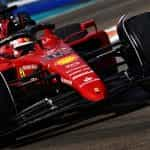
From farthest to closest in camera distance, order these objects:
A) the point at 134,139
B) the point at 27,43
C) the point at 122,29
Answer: the point at 27,43, the point at 122,29, the point at 134,139

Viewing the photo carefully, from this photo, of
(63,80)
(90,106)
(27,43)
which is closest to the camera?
(90,106)

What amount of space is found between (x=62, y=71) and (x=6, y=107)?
784mm

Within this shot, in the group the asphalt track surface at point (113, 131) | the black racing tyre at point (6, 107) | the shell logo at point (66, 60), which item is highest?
the shell logo at point (66, 60)

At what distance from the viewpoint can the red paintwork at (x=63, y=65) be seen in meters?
5.68

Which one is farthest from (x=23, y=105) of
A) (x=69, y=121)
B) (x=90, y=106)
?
(x=90, y=106)

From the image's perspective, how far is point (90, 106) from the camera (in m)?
5.65

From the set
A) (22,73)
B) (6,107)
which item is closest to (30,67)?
(22,73)

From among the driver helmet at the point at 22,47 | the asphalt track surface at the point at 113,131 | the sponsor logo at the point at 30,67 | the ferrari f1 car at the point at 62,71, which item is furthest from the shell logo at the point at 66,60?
the driver helmet at the point at 22,47

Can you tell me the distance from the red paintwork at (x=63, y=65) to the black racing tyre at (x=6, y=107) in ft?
2.14

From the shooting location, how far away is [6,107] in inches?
226

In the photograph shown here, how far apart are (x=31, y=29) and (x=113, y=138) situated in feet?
7.79

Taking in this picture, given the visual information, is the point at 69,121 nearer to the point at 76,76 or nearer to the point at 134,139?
the point at 76,76

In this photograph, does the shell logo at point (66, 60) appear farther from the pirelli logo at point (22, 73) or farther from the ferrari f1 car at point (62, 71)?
the pirelli logo at point (22, 73)

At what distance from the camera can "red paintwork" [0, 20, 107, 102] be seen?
5.68 meters
